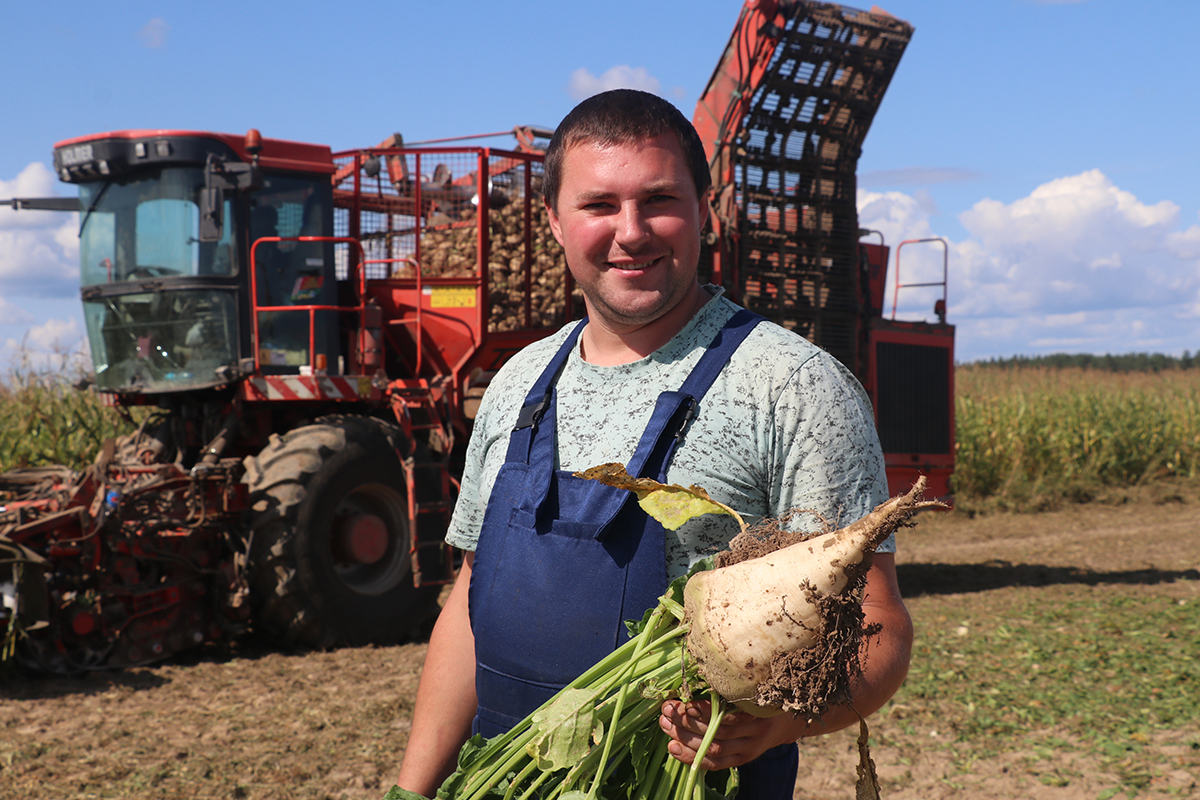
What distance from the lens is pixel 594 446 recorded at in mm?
1782

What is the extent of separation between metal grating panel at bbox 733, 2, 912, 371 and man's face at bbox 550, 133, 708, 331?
6325 mm

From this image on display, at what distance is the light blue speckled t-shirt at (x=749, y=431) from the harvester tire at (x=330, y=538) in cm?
481

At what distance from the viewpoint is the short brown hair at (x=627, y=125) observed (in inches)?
70.2

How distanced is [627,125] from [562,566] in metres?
0.77

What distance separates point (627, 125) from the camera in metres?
1.78

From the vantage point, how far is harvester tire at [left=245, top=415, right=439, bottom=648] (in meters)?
6.24

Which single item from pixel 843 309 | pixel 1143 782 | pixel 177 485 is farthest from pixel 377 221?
pixel 1143 782

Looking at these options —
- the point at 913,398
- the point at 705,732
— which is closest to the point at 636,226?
the point at 705,732

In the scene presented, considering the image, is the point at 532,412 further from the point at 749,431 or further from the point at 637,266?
the point at 749,431

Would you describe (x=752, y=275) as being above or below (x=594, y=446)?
above

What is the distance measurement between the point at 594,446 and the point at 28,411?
930 cm

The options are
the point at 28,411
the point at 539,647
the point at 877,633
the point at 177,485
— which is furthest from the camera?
the point at 28,411

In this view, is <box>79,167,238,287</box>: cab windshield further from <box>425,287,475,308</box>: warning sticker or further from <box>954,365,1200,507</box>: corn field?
<box>954,365,1200,507</box>: corn field

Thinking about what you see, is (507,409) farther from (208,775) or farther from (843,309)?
(843,309)
